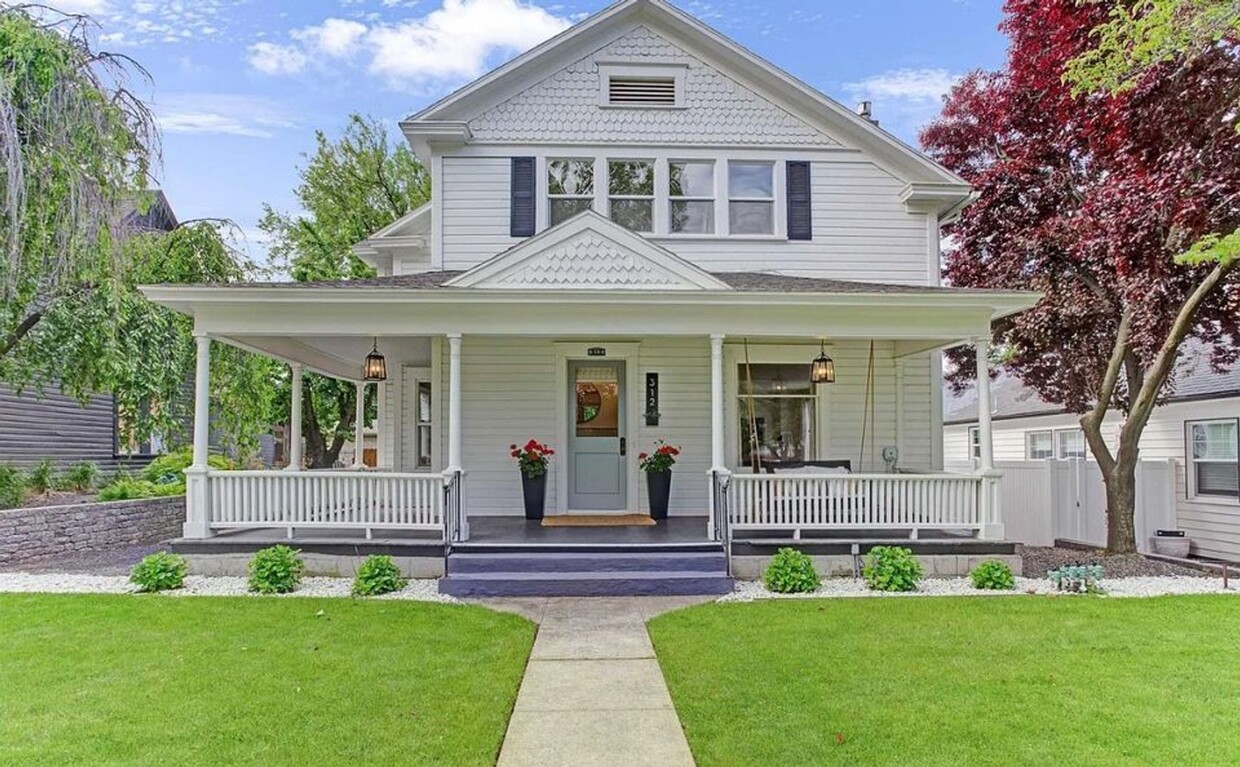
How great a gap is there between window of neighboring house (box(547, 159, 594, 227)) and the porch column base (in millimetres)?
5397

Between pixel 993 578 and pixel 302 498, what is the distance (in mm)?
7311

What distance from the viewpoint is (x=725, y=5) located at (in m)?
14.5

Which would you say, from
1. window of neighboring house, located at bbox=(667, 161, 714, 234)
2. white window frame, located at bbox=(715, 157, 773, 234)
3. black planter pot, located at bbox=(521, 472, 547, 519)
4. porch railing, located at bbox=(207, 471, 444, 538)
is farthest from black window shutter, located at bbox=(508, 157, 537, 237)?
porch railing, located at bbox=(207, 471, 444, 538)

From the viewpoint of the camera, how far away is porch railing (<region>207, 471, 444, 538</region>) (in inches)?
331

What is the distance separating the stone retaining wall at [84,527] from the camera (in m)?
9.42

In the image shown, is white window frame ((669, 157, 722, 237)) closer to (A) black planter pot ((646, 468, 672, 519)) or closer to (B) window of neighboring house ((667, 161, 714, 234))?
(B) window of neighboring house ((667, 161, 714, 234))

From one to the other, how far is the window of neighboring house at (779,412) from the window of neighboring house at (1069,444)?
7869 mm

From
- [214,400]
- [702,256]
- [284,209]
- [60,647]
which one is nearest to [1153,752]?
[60,647]

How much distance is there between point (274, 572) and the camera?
7500 millimetres

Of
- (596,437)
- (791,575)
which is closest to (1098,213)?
(791,575)

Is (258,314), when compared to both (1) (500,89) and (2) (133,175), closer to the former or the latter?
(2) (133,175)

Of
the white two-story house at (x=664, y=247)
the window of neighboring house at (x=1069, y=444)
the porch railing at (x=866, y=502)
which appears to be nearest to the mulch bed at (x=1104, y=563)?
the porch railing at (x=866, y=502)

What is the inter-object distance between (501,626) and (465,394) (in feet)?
15.5

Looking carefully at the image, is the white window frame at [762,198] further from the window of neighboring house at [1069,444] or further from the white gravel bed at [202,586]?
the window of neighboring house at [1069,444]
